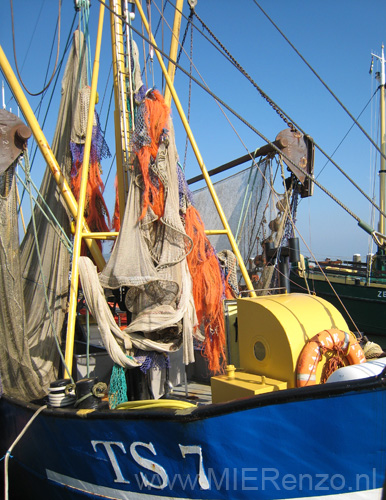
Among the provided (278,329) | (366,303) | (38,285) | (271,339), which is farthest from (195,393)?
(366,303)

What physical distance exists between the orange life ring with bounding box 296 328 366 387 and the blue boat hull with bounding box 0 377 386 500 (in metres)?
0.66

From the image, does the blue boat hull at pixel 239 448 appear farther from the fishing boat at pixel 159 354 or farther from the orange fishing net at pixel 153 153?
the orange fishing net at pixel 153 153

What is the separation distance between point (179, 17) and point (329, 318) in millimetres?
5259

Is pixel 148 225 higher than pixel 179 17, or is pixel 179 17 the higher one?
pixel 179 17

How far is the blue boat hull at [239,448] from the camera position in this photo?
9.84ft

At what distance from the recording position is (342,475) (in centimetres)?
307

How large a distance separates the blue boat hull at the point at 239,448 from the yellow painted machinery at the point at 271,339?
0.56 metres

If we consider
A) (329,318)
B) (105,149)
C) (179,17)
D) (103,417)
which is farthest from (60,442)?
(179,17)

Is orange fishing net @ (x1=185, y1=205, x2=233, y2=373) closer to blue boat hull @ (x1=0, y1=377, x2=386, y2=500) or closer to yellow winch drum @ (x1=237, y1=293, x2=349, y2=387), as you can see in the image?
yellow winch drum @ (x1=237, y1=293, x2=349, y2=387)

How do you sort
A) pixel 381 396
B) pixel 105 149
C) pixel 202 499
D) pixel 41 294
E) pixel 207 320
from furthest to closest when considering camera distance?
pixel 105 149 < pixel 41 294 < pixel 207 320 < pixel 202 499 < pixel 381 396

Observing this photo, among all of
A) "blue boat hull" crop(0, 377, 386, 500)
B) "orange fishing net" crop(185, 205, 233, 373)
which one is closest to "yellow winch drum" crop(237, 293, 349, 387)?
"blue boat hull" crop(0, 377, 386, 500)

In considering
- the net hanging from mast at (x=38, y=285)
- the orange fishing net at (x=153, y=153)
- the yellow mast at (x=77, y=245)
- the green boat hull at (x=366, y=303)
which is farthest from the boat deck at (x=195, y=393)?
the green boat hull at (x=366, y=303)

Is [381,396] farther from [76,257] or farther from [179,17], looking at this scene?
[179,17]

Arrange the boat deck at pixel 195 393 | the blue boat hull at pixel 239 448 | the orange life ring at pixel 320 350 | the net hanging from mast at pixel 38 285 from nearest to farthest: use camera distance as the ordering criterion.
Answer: the blue boat hull at pixel 239 448 < the orange life ring at pixel 320 350 < the net hanging from mast at pixel 38 285 < the boat deck at pixel 195 393
